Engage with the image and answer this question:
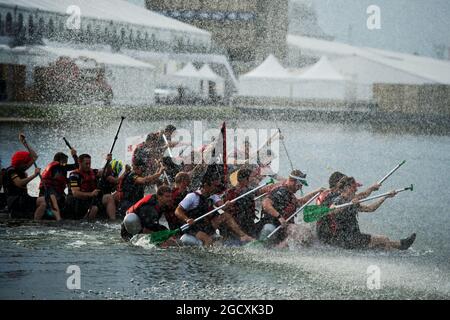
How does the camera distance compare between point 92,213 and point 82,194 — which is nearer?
point 82,194

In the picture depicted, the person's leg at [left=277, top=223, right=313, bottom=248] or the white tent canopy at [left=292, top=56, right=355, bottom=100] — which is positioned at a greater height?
the white tent canopy at [left=292, top=56, right=355, bottom=100]

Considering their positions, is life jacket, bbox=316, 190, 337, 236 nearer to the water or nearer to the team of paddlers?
the team of paddlers

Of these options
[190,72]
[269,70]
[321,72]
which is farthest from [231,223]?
[321,72]

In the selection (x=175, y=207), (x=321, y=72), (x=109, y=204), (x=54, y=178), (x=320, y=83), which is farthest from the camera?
(x=320, y=83)

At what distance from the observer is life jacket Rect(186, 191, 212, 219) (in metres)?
8.34

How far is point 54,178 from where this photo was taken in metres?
9.73

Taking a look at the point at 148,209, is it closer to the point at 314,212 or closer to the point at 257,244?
the point at 257,244

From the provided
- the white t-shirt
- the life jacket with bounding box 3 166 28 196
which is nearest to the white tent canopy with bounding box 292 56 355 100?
the life jacket with bounding box 3 166 28 196

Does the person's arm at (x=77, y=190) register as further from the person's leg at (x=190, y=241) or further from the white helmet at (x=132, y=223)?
the person's leg at (x=190, y=241)

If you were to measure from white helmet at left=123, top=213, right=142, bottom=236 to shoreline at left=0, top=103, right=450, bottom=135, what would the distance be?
19.5ft

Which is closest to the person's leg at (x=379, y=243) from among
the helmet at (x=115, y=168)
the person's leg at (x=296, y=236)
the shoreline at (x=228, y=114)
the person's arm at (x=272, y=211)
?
the person's leg at (x=296, y=236)

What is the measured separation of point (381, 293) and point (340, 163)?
10139 mm

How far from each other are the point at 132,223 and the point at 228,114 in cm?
700
